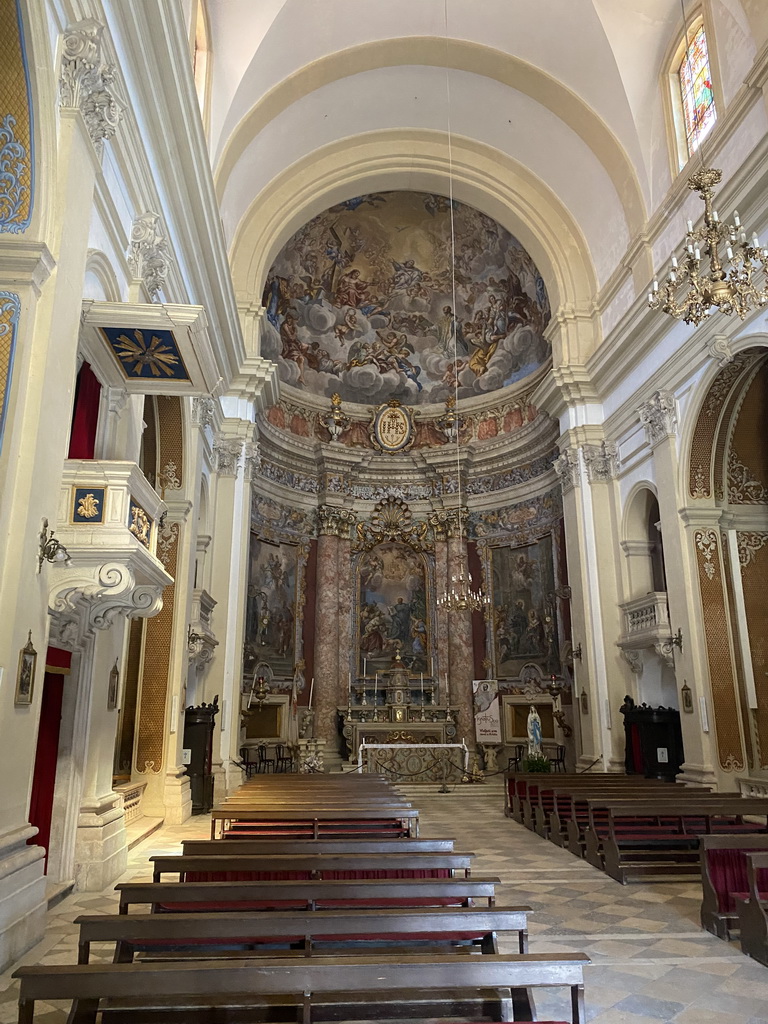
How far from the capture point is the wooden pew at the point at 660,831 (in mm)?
7508

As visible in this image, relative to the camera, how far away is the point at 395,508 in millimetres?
21609

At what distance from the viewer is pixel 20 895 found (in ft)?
16.0

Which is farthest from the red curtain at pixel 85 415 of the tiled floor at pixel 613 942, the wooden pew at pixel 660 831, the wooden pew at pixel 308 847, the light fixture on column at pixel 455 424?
the light fixture on column at pixel 455 424

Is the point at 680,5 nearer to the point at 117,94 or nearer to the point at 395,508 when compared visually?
the point at 117,94

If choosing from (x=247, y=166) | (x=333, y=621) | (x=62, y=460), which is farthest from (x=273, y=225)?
(x=62, y=460)

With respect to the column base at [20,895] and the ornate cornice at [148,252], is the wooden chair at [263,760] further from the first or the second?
the column base at [20,895]

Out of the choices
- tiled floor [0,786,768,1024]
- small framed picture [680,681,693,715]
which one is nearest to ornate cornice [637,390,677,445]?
small framed picture [680,681,693,715]

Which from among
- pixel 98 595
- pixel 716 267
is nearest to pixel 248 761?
pixel 98 595

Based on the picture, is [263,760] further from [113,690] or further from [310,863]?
[310,863]

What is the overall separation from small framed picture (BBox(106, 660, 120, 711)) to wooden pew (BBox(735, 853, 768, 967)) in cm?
594

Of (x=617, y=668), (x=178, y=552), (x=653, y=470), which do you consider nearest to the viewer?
(x=178, y=552)

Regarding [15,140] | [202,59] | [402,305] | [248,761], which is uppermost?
[402,305]

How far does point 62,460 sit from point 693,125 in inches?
472

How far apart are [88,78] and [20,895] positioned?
5.98 meters
